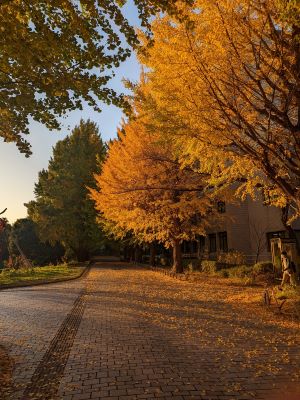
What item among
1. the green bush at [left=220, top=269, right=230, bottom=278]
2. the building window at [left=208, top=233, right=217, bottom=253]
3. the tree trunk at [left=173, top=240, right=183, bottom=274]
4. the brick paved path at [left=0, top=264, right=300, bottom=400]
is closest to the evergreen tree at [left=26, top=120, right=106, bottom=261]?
the building window at [left=208, top=233, right=217, bottom=253]

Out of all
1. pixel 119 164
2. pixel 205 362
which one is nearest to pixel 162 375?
pixel 205 362

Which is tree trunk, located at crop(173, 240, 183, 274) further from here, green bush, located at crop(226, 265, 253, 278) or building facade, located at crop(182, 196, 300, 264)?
green bush, located at crop(226, 265, 253, 278)

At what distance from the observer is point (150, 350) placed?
652 cm

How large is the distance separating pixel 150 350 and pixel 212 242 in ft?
84.5

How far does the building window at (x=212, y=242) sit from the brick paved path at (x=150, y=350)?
1893cm

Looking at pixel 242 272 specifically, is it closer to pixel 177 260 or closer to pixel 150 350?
pixel 177 260

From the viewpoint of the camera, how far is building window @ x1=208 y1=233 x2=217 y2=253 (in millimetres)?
31109

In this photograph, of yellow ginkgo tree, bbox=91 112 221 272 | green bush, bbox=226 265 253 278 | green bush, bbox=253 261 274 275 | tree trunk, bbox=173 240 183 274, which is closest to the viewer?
green bush, bbox=253 261 274 275

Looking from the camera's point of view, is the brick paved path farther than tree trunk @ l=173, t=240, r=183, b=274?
No

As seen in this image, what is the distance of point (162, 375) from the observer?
17.2 feet

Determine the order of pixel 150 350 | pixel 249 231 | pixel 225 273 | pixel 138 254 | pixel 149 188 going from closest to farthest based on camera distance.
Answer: pixel 150 350 → pixel 149 188 → pixel 225 273 → pixel 249 231 → pixel 138 254

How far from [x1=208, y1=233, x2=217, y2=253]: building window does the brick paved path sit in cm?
1893

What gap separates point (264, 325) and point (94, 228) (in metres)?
30.1

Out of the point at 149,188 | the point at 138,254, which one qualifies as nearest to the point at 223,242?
the point at 138,254
